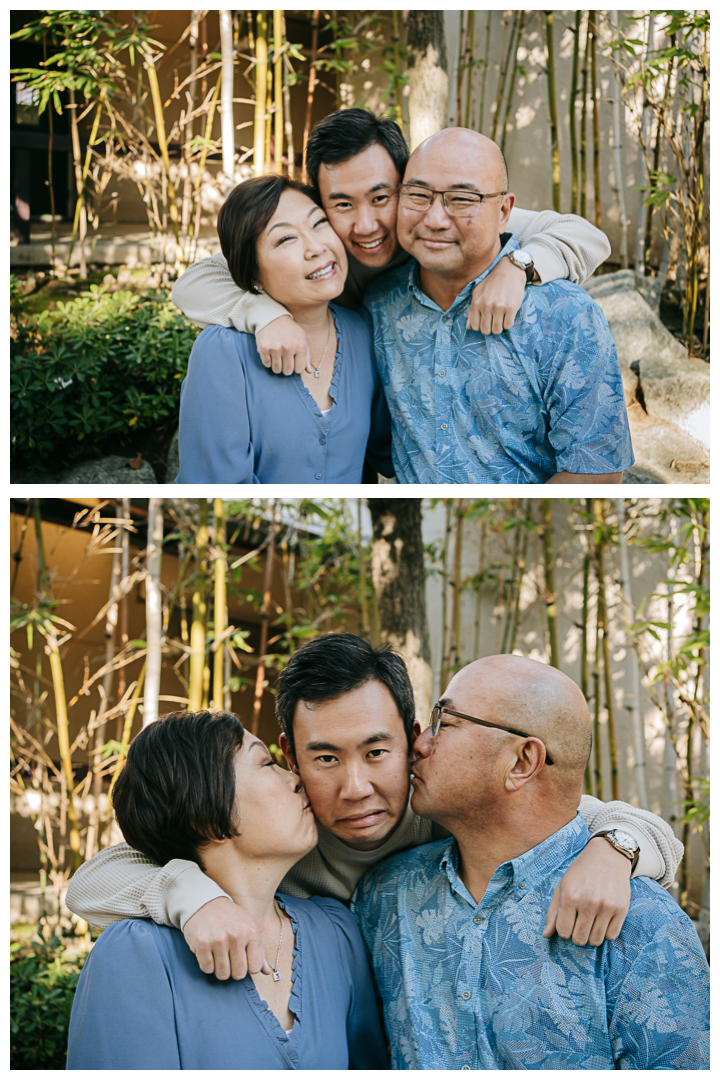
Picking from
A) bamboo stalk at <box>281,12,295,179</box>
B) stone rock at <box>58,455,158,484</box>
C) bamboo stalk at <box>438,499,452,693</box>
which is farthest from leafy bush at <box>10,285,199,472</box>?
bamboo stalk at <box>438,499,452,693</box>

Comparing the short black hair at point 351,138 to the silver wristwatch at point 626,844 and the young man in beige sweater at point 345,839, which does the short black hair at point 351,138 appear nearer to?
the young man in beige sweater at point 345,839

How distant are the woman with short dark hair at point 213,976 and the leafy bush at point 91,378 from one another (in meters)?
2.17

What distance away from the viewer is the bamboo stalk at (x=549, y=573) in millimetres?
3516

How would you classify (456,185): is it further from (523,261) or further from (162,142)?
(162,142)

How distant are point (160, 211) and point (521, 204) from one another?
1.81 m

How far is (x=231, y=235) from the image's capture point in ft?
5.65

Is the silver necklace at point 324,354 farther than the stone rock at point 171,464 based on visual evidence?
No

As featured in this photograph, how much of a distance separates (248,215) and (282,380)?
0.32 meters

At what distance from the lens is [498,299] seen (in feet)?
5.68

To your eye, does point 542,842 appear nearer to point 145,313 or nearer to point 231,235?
point 231,235

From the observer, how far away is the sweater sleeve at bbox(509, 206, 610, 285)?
1791 mm

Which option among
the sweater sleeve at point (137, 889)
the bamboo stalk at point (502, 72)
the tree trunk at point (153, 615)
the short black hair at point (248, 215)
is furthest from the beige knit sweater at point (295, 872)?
the bamboo stalk at point (502, 72)

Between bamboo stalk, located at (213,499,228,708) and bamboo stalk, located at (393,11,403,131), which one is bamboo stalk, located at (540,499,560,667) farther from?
bamboo stalk, located at (393,11,403,131)

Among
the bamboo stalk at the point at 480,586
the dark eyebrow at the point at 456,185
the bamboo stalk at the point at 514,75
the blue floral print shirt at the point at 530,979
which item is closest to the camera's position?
the blue floral print shirt at the point at 530,979
